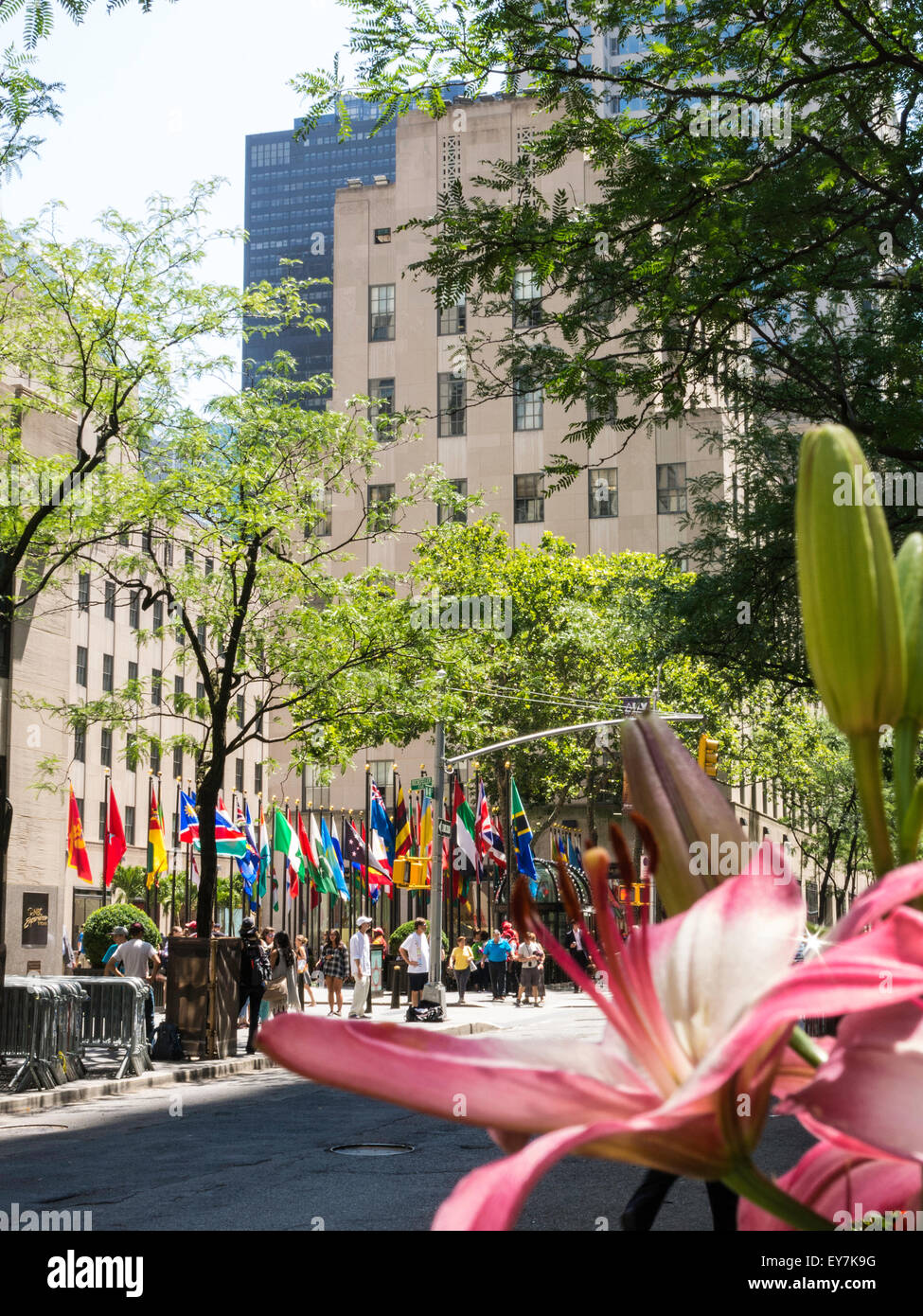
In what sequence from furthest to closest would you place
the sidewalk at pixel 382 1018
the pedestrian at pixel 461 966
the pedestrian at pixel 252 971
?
the pedestrian at pixel 461 966 < the pedestrian at pixel 252 971 < the sidewalk at pixel 382 1018

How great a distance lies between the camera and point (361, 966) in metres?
27.3

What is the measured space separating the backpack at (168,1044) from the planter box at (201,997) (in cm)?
23

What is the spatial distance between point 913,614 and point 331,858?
35.6 meters

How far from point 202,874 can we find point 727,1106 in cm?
2321

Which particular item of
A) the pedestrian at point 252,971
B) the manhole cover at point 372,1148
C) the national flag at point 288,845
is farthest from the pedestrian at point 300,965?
the manhole cover at point 372,1148

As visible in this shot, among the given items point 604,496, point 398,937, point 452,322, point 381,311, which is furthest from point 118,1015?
point 381,311

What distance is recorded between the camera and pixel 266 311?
22.1 metres

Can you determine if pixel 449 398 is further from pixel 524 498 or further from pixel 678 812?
pixel 678 812

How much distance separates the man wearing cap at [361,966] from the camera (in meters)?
26.7

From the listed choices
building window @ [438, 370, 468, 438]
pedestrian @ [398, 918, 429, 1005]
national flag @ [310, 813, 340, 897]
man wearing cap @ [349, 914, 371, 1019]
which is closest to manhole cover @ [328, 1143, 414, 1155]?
man wearing cap @ [349, 914, 371, 1019]

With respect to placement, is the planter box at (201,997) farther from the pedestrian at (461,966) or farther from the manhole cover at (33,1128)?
the pedestrian at (461,966)

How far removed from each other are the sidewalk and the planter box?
0.50 meters

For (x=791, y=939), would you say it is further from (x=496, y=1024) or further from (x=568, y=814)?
(x=568, y=814)

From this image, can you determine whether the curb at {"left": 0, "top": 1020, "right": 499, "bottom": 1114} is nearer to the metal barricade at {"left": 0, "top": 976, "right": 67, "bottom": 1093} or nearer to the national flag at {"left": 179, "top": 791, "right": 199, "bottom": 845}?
the metal barricade at {"left": 0, "top": 976, "right": 67, "bottom": 1093}
